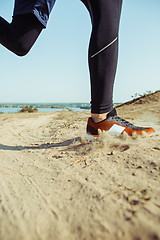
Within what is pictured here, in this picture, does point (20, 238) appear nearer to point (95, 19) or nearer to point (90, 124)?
point (90, 124)

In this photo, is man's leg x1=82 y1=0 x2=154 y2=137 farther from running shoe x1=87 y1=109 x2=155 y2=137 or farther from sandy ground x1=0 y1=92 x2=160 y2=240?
sandy ground x1=0 y1=92 x2=160 y2=240

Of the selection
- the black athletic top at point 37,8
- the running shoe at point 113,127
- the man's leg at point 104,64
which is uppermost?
the black athletic top at point 37,8

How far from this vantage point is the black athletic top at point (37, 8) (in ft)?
4.45

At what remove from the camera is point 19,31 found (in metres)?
1.43

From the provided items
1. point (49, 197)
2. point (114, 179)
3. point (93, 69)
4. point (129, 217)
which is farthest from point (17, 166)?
point (93, 69)

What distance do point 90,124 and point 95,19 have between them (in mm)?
863

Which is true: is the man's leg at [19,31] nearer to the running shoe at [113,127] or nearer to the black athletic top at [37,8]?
the black athletic top at [37,8]

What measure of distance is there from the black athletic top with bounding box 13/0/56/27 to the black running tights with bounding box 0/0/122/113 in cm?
4

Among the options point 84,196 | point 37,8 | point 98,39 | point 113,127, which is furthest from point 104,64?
point 84,196

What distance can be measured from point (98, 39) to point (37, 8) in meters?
0.56

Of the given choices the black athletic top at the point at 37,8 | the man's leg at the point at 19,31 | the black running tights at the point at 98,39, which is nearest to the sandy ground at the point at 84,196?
the black running tights at the point at 98,39

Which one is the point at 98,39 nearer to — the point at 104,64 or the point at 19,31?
the point at 104,64

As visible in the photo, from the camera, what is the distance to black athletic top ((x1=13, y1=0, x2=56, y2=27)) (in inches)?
53.4

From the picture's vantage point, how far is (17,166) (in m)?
1.07
